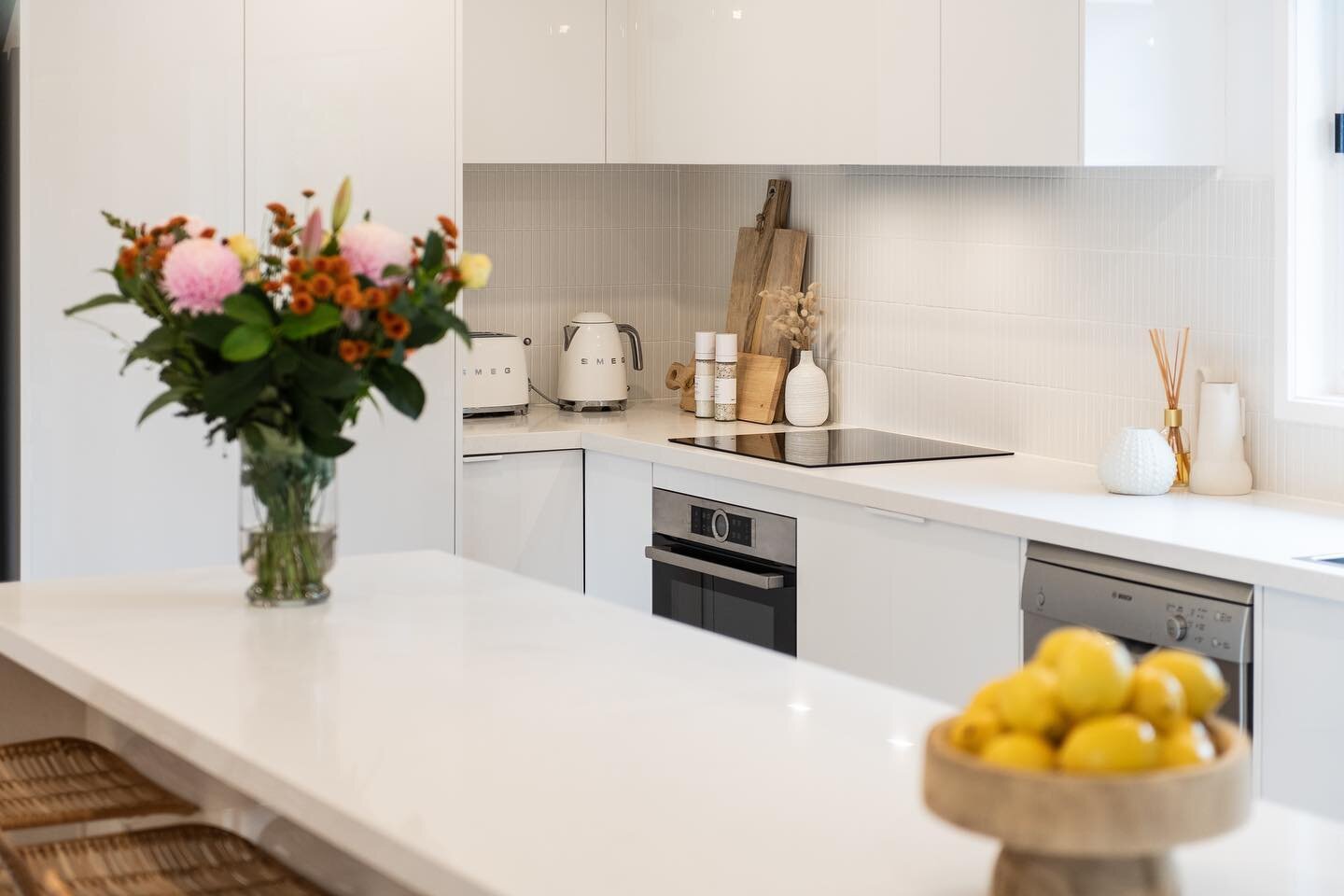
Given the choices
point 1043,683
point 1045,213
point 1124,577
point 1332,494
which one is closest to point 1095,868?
point 1043,683

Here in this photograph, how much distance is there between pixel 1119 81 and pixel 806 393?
4.32ft

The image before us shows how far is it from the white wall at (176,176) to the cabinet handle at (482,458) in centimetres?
17

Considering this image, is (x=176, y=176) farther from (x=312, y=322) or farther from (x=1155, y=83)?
(x=1155, y=83)

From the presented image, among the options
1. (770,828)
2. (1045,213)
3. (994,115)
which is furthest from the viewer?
(1045,213)

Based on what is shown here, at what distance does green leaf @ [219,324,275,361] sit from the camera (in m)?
2.04

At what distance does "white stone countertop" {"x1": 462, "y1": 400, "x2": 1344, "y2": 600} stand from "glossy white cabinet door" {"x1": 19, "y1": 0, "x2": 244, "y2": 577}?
766 mm

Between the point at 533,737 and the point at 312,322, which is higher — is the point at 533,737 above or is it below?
below

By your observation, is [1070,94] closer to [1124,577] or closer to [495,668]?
[1124,577]

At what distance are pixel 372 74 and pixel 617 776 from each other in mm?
2569

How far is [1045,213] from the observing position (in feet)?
12.3

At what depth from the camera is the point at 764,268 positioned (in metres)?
4.55

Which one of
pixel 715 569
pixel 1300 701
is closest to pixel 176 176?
pixel 715 569

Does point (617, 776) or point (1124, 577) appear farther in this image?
point (1124, 577)

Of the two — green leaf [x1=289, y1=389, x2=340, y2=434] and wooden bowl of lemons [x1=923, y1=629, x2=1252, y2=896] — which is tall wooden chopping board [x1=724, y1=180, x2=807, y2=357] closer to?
green leaf [x1=289, y1=389, x2=340, y2=434]
